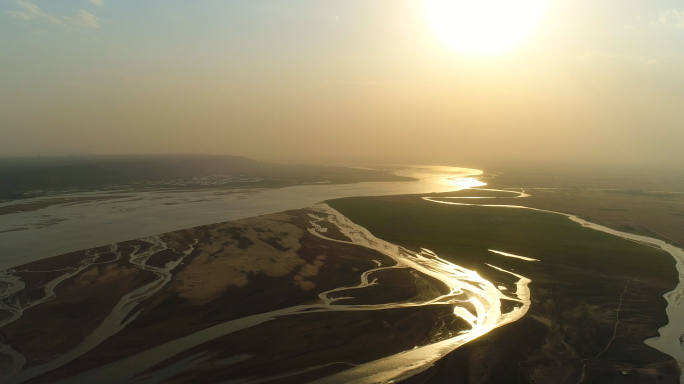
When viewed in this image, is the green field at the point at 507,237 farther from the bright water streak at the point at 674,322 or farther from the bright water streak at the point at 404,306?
the bright water streak at the point at 404,306

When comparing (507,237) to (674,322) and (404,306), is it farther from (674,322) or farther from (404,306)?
(404,306)

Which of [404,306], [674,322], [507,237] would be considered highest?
[507,237]

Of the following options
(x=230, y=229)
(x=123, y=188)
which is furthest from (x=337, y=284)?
(x=123, y=188)

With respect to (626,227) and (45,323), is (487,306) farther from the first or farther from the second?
(626,227)

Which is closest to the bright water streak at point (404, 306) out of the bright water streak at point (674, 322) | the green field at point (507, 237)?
the green field at point (507, 237)

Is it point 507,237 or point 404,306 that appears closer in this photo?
point 404,306

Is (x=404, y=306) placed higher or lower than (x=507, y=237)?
lower

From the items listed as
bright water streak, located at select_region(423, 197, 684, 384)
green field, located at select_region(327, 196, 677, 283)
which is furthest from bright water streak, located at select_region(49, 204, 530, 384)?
bright water streak, located at select_region(423, 197, 684, 384)

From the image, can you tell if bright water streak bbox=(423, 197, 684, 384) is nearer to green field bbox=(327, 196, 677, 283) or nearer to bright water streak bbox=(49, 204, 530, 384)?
green field bbox=(327, 196, 677, 283)

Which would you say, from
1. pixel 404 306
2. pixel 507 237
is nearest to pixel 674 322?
pixel 404 306

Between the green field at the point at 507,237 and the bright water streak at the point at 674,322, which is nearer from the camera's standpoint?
the bright water streak at the point at 674,322

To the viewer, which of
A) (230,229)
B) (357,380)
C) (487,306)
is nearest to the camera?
(357,380)
